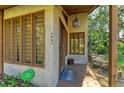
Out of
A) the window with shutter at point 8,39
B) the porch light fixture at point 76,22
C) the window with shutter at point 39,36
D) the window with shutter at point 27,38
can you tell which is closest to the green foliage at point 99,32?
the porch light fixture at point 76,22

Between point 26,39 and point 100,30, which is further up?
point 100,30

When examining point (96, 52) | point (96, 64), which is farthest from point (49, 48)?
point (96, 52)

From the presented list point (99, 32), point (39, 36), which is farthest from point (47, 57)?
point (99, 32)

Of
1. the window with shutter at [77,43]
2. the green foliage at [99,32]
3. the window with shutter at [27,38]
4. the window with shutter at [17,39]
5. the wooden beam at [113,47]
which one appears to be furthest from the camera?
the green foliage at [99,32]

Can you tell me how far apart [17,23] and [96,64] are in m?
5.71

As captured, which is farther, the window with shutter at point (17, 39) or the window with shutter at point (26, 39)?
the window with shutter at point (17, 39)

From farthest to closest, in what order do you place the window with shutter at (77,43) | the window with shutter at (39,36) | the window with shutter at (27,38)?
the window with shutter at (77,43) < the window with shutter at (27,38) < the window with shutter at (39,36)

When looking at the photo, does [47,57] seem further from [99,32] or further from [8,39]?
[99,32]

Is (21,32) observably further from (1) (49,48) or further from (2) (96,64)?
(2) (96,64)

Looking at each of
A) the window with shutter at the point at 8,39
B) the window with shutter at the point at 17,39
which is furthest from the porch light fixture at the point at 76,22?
the window with shutter at the point at 17,39

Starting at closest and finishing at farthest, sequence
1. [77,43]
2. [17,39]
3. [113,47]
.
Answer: [113,47] < [17,39] < [77,43]

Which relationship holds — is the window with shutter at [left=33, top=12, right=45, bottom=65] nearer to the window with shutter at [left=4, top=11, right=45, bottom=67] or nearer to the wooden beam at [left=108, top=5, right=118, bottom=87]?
the window with shutter at [left=4, top=11, right=45, bottom=67]

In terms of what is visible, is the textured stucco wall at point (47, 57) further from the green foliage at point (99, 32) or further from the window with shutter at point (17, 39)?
the green foliage at point (99, 32)

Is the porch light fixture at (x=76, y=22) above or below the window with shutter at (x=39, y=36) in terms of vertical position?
above
